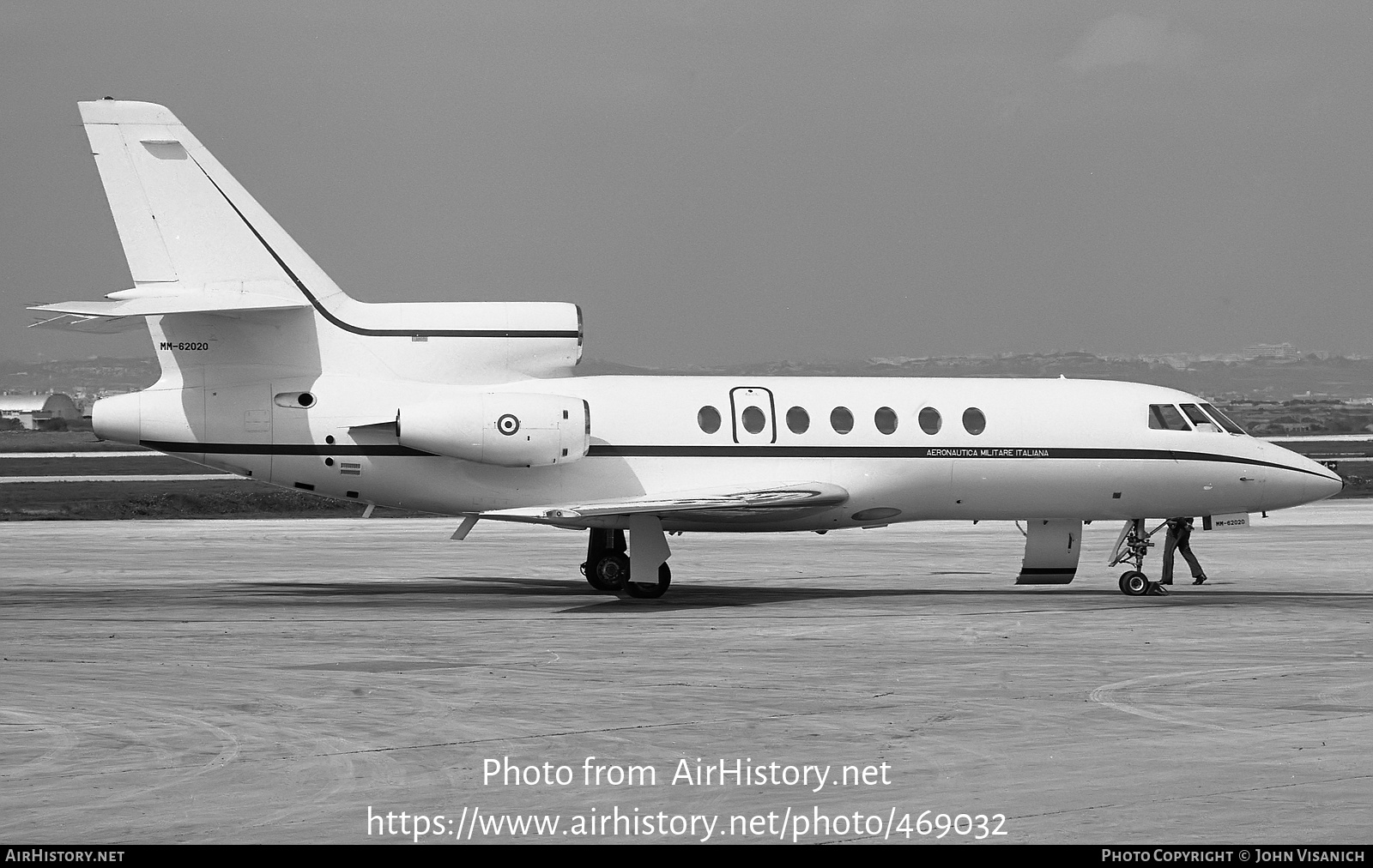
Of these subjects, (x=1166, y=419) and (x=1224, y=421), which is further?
(x=1224, y=421)

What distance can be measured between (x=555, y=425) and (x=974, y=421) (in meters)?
6.99

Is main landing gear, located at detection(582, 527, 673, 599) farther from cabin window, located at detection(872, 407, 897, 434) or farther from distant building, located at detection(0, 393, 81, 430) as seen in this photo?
distant building, located at detection(0, 393, 81, 430)

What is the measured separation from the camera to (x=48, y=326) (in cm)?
2433

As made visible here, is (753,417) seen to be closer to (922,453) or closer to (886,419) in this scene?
(886,419)

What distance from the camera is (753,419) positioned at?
2430cm

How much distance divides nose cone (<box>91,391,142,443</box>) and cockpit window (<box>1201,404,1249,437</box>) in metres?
17.5

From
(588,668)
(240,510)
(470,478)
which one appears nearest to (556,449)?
(470,478)

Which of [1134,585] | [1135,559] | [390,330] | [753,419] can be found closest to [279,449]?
[390,330]

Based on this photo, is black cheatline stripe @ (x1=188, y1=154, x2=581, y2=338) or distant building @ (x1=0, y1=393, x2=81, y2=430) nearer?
black cheatline stripe @ (x1=188, y1=154, x2=581, y2=338)

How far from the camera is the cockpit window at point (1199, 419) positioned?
25.7 metres

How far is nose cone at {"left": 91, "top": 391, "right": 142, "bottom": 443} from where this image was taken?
23031 mm

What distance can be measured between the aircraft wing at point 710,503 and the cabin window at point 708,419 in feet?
3.32

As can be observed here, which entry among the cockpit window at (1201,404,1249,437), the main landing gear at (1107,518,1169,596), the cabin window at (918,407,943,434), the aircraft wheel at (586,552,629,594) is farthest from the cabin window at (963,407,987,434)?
the aircraft wheel at (586,552,629,594)

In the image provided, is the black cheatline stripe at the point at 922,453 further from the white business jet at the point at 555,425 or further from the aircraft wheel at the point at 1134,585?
the aircraft wheel at the point at 1134,585
